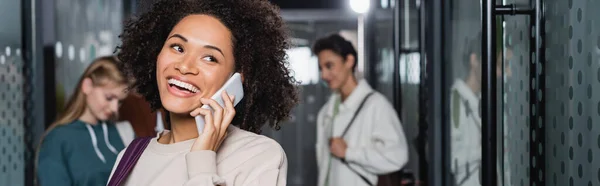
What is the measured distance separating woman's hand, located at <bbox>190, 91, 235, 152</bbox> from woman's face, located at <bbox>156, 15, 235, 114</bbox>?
0.06 metres

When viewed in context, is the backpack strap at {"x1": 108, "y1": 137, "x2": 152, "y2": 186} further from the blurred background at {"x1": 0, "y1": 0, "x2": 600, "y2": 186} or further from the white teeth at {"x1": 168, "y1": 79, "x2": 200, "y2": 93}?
the blurred background at {"x1": 0, "y1": 0, "x2": 600, "y2": 186}

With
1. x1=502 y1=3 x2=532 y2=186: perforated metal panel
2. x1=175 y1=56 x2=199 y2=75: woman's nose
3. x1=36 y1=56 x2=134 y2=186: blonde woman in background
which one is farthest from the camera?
x1=36 y1=56 x2=134 y2=186: blonde woman in background

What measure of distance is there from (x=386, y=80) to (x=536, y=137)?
4449 mm

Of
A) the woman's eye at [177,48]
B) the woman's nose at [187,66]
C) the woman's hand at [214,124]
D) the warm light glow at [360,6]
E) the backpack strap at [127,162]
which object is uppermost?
the warm light glow at [360,6]

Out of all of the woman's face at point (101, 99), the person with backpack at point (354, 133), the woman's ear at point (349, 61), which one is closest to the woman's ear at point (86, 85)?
the woman's face at point (101, 99)

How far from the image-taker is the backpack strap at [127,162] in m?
2.01

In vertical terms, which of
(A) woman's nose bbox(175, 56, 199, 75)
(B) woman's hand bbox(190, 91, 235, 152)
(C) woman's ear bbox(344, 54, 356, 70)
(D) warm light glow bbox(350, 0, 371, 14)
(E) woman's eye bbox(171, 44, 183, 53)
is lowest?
(B) woman's hand bbox(190, 91, 235, 152)

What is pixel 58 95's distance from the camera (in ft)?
14.2

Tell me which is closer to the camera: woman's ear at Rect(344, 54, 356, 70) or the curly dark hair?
the curly dark hair

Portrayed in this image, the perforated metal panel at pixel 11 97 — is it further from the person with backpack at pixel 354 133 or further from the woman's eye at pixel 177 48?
the person with backpack at pixel 354 133

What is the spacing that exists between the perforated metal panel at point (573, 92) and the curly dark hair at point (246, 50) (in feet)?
2.15

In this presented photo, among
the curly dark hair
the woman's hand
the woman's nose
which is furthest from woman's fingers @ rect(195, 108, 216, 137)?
the curly dark hair

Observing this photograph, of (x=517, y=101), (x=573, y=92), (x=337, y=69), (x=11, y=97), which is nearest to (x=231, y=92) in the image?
(x=573, y=92)

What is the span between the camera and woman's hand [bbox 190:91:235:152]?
1.81 m
